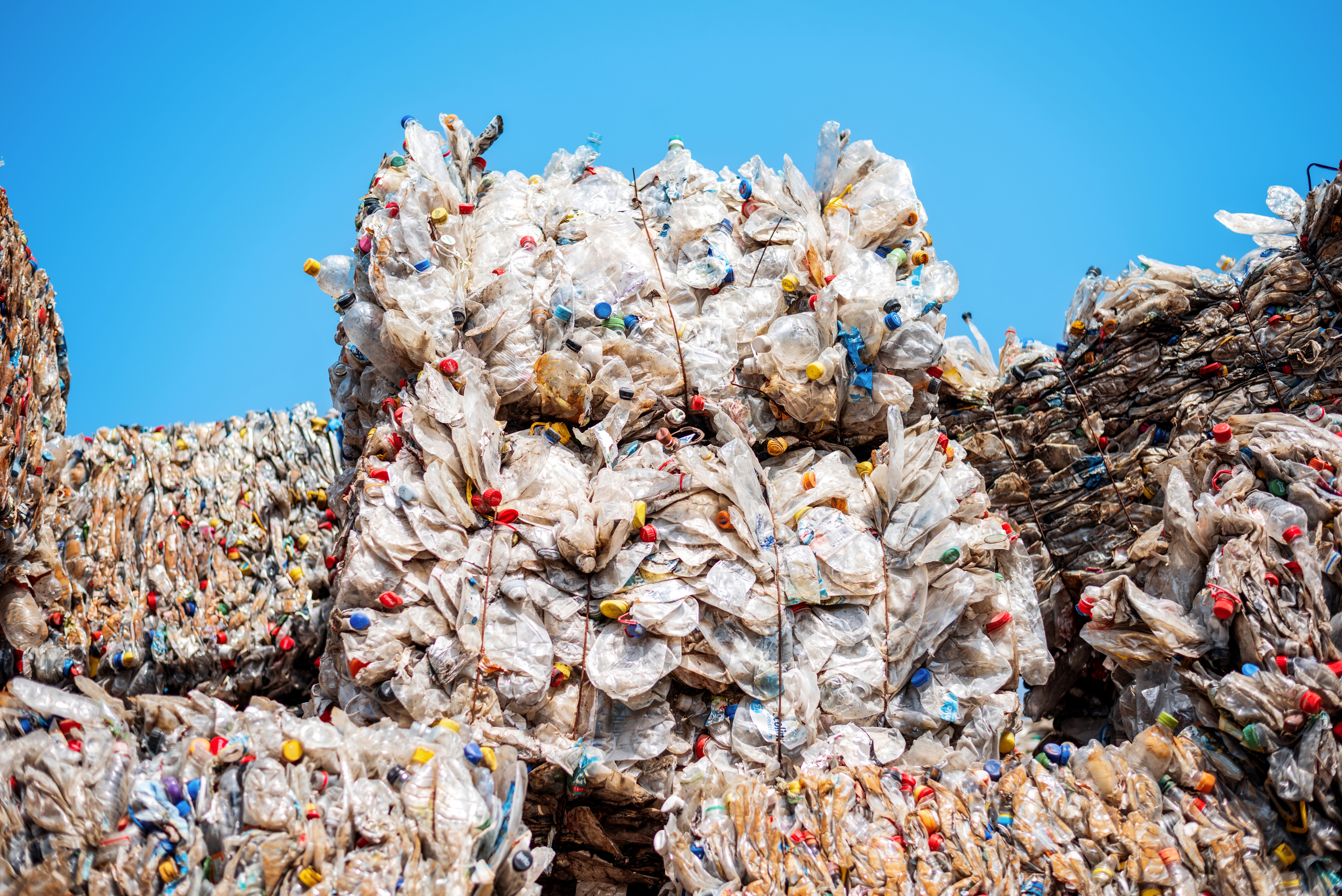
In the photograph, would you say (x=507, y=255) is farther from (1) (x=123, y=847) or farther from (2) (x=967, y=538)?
(1) (x=123, y=847)

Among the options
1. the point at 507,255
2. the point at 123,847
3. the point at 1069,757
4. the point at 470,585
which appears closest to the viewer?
the point at 123,847

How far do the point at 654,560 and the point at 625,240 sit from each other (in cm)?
111

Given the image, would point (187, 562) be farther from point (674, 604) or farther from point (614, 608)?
point (674, 604)

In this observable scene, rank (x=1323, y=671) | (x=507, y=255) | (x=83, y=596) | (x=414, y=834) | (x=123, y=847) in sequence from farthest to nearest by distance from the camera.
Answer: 1. (x=83, y=596)
2. (x=507, y=255)
3. (x=1323, y=671)
4. (x=414, y=834)
5. (x=123, y=847)

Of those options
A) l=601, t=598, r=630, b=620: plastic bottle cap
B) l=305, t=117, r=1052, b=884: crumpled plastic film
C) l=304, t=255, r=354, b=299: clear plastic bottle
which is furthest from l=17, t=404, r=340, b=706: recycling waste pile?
l=601, t=598, r=630, b=620: plastic bottle cap

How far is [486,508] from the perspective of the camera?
304 centimetres

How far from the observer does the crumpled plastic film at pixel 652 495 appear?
9.45ft

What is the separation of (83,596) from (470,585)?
69.5 inches

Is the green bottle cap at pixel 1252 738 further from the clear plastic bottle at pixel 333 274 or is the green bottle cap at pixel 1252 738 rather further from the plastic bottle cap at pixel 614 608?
the clear plastic bottle at pixel 333 274

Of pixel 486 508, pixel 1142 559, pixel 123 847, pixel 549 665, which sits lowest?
pixel 123 847

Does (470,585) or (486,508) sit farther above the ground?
(486,508)

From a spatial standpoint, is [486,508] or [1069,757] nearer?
[1069,757]

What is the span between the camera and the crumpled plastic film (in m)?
2.88

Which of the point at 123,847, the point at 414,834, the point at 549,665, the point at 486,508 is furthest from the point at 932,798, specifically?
the point at 123,847
